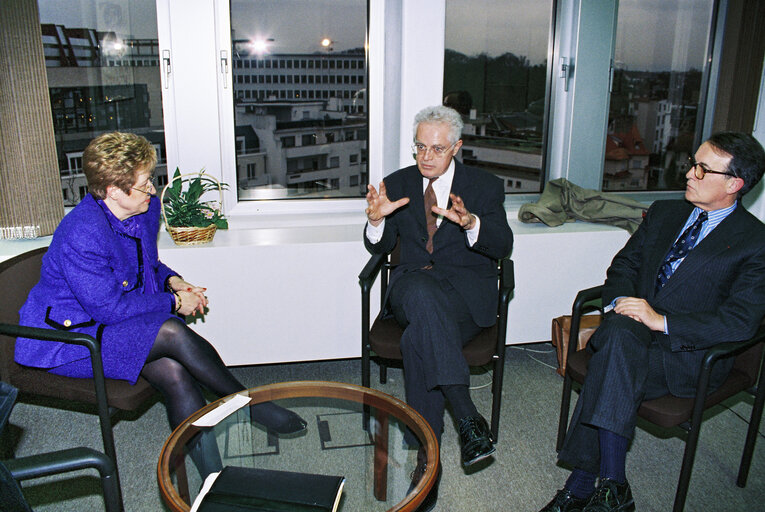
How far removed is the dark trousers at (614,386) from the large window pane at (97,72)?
7.63ft

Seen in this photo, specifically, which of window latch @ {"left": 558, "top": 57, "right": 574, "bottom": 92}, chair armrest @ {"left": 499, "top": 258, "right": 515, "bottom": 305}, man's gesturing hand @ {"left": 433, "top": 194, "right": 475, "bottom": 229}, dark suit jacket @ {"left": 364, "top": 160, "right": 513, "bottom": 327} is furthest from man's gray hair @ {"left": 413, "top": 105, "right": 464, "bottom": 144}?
window latch @ {"left": 558, "top": 57, "right": 574, "bottom": 92}

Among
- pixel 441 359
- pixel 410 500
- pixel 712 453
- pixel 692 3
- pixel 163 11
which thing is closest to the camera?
pixel 410 500

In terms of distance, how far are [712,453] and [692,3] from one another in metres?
2.64

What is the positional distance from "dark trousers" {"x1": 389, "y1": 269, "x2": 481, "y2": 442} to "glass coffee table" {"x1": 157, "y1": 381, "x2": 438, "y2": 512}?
0.33m

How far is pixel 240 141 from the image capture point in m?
3.17

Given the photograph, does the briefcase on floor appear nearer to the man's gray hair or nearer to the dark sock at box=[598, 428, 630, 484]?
the dark sock at box=[598, 428, 630, 484]

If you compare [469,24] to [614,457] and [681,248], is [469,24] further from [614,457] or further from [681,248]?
[614,457]

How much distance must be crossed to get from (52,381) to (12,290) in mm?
342

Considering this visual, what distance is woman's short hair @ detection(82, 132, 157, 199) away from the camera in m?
2.04

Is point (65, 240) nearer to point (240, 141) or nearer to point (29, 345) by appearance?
point (29, 345)

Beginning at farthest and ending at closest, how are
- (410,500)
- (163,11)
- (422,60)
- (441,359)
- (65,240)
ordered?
(422,60), (163,11), (441,359), (65,240), (410,500)

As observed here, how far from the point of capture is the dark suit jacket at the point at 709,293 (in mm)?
1980

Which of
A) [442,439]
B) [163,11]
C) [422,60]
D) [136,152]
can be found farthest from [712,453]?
[163,11]

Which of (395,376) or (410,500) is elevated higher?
(410,500)
